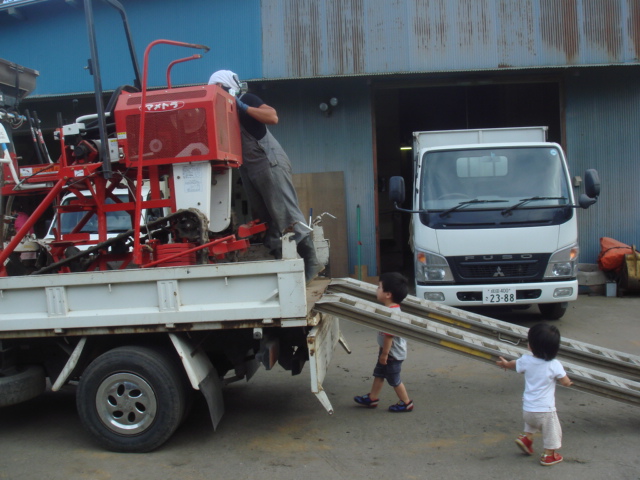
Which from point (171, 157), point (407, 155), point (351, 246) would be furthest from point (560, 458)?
point (407, 155)

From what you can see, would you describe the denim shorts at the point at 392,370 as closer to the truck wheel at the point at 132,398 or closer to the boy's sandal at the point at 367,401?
the boy's sandal at the point at 367,401

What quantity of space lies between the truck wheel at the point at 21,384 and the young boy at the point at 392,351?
8.62ft

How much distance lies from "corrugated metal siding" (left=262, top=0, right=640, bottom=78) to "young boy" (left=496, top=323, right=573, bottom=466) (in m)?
7.41

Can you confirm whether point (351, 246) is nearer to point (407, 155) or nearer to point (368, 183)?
point (368, 183)

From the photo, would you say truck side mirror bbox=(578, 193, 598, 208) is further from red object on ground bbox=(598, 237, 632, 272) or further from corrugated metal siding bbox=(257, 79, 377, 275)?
corrugated metal siding bbox=(257, 79, 377, 275)

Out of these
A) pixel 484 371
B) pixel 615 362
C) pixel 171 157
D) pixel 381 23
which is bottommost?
pixel 484 371

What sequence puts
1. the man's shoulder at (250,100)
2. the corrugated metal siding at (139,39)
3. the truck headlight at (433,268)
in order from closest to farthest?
the man's shoulder at (250,100)
the truck headlight at (433,268)
the corrugated metal siding at (139,39)

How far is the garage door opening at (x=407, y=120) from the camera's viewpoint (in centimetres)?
1568

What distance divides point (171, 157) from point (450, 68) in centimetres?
713

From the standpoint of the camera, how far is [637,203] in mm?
11039

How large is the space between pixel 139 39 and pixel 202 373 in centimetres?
859

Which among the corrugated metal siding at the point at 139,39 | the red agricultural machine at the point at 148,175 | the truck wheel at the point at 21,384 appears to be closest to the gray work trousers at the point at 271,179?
the red agricultural machine at the point at 148,175

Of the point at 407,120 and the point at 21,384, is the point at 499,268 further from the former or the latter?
the point at 407,120

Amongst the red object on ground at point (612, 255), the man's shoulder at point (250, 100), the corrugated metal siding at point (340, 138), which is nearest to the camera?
the man's shoulder at point (250, 100)
